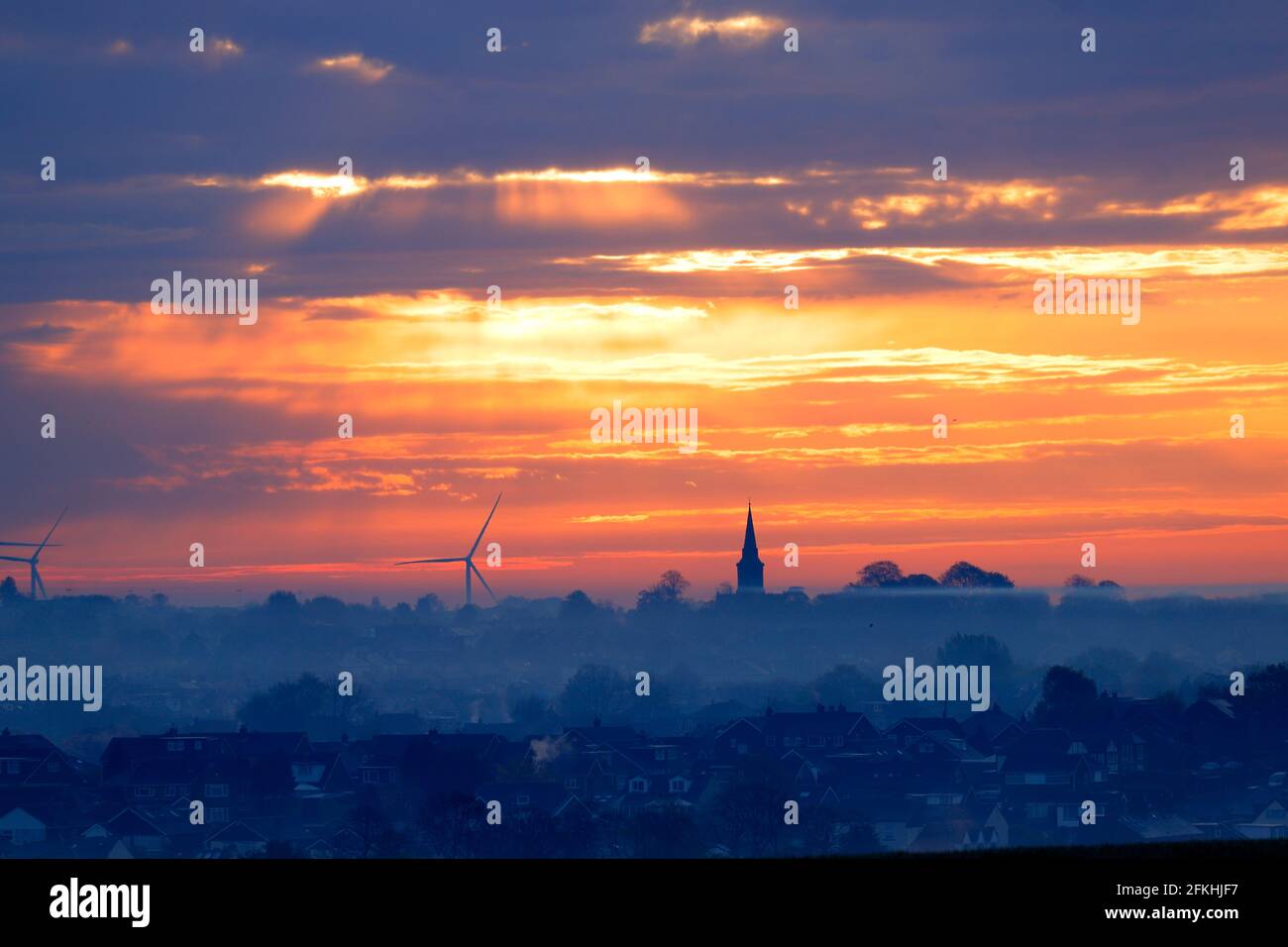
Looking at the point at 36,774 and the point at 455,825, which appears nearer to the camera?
the point at 455,825

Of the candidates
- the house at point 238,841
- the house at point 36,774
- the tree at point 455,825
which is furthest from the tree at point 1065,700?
the house at point 36,774

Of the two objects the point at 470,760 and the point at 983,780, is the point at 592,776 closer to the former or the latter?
the point at 470,760

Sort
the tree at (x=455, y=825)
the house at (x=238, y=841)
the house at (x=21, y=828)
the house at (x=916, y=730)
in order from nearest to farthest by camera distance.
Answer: the tree at (x=455, y=825) < the house at (x=238, y=841) < the house at (x=21, y=828) < the house at (x=916, y=730)

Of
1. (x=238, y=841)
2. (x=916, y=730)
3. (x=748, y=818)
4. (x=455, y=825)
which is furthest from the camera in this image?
(x=916, y=730)

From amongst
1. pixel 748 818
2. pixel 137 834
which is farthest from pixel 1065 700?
pixel 137 834

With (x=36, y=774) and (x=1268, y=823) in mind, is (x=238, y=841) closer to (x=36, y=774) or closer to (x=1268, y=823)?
(x=36, y=774)

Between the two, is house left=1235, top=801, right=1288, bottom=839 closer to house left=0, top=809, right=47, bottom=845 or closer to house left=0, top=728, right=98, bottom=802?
house left=0, top=809, right=47, bottom=845

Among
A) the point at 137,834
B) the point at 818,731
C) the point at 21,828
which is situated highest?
the point at 818,731

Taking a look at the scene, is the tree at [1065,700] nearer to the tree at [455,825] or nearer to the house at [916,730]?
the house at [916,730]

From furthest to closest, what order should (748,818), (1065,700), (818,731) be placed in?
(1065,700) → (818,731) → (748,818)

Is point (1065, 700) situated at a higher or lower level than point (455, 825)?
higher

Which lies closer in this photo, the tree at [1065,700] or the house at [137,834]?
the house at [137,834]

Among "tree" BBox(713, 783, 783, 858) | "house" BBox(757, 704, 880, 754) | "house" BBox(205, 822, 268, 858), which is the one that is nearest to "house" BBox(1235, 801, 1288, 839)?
"house" BBox(757, 704, 880, 754)
